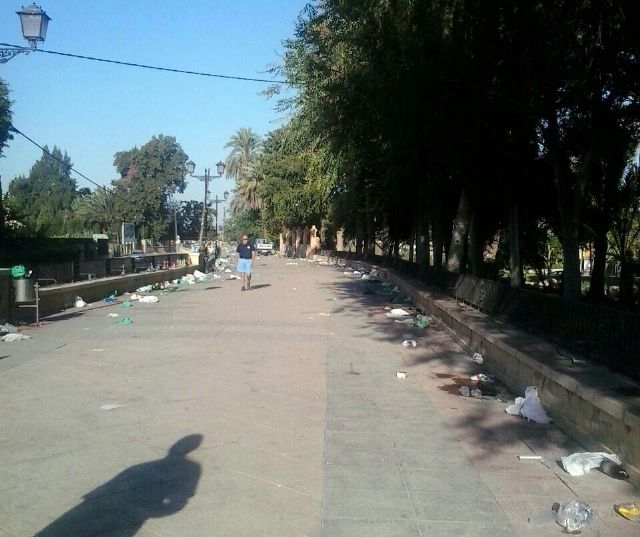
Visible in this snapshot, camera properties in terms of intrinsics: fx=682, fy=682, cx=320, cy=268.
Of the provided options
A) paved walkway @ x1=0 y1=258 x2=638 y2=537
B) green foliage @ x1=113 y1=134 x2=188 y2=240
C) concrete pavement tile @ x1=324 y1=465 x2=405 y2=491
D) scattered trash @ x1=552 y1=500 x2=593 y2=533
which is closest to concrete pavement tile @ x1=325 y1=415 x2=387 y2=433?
paved walkway @ x1=0 y1=258 x2=638 y2=537

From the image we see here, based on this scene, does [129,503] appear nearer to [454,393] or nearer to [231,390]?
[231,390]

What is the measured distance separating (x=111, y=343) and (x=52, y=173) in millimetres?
115959

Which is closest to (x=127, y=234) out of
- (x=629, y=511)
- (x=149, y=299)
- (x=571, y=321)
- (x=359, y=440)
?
(x=149, y=299)

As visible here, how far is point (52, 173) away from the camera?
11831cm

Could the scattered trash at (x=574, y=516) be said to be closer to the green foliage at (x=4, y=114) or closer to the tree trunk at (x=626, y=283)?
the tree trunk at (x=626, y=283)

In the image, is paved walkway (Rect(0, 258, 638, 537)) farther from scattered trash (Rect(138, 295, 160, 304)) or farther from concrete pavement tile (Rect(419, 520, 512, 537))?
scattered trash (Rect(138, 295, 160, 304))

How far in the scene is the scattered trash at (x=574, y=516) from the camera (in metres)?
4.43

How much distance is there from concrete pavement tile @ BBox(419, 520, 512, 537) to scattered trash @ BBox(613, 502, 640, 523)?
0.85 meters

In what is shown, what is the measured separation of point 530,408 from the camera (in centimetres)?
721

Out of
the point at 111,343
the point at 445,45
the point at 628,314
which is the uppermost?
the point at 445,45

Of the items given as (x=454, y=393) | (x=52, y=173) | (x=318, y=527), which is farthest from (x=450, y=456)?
(x=52, y=173)

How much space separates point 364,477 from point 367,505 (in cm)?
57

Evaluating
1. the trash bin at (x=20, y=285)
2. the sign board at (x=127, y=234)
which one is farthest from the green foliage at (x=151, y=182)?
the trash bin at (x=20, y=285)

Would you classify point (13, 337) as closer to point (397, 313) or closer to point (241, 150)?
point (397, 313)
